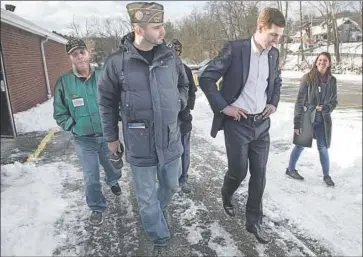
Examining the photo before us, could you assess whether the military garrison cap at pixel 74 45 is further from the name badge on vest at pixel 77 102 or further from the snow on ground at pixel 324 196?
the snow on ground at pixel 324 196

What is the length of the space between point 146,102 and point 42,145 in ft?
17.8

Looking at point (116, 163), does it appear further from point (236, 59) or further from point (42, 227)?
point (236, 59)

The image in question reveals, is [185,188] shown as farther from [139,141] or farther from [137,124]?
[137,124]

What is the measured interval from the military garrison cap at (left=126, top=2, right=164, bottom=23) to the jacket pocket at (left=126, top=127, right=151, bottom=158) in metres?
0.82

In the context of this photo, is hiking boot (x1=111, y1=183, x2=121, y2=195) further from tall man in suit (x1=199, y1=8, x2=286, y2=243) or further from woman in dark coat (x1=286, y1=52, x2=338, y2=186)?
woman in dark coat (x1=286, y1=52, x2=338, y2=186)

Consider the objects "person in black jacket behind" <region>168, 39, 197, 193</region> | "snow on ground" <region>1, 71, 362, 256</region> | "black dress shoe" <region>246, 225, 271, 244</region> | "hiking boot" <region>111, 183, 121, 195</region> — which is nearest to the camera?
"snow on ground" <region>1, 71, 362, 256</region>

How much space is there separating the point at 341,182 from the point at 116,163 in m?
3.12

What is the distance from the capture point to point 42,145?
737cm

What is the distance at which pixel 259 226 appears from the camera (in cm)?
335

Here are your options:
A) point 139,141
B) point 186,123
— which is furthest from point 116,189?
Answer: point 139,141

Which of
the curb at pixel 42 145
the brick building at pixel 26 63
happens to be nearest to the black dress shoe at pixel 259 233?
the curb at pixel 42 145

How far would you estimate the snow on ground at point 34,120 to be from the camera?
9.30 m

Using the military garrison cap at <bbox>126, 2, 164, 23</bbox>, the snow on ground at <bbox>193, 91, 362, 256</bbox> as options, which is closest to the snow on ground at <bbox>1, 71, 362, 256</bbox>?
the snow on ground at <bbox>193, 91, 362, 256</bbox>

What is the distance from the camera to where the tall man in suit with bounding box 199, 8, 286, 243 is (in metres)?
3.08
